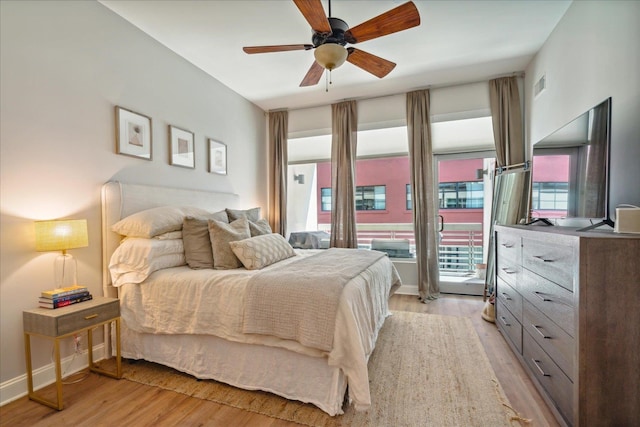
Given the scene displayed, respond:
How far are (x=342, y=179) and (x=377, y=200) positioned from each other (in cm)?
87

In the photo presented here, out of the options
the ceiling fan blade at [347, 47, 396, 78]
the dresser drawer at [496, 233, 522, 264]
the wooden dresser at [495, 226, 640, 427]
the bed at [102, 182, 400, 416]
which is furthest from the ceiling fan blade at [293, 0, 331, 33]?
the dresser drawer at [496, 233, 522, 264]

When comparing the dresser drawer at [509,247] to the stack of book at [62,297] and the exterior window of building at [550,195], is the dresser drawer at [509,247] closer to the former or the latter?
the exterior window of building at [550,195]

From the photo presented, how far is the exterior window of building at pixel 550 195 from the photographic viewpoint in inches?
85.3

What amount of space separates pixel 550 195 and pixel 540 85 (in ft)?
4.97

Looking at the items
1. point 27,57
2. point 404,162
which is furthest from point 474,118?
point 27,57

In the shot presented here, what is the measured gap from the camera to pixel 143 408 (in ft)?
5.96

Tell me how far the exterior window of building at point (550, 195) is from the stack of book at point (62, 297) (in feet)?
11.4

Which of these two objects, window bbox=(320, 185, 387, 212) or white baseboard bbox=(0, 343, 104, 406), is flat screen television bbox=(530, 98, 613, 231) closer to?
window bbox=(320, 185, 387, 212)

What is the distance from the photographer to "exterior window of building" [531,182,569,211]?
7.11ft

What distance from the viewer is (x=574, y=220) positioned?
2.21 metres

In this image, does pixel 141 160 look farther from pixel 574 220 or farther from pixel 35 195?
pixel 574 220

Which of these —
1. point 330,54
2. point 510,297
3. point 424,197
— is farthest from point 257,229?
point 510,297

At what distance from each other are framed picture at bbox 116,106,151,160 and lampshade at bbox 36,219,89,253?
0.87 m

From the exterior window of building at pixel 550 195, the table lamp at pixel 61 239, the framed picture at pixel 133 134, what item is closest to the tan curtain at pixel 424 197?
the exterior window of building at pixel 550 195
